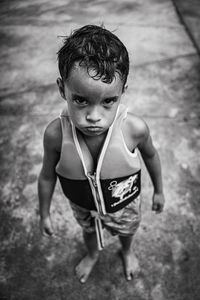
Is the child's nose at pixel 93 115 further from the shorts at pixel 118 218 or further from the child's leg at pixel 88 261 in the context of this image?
the child's leg at pixel 88 261

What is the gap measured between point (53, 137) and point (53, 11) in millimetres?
4375

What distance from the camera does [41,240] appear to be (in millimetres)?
2188

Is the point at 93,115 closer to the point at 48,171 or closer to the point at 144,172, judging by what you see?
the point at 48,171

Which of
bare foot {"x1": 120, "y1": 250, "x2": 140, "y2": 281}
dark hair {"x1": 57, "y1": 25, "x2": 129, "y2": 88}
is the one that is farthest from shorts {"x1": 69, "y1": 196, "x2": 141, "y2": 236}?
dark hair {"x1": 57, "y1": 25, "x2": 129, "y2": 88}

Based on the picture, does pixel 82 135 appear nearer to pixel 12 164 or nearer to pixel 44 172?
pixel 44 172

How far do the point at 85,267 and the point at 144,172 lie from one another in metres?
0.98

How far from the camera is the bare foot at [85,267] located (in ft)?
6.51

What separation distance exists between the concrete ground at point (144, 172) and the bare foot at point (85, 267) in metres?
0.05

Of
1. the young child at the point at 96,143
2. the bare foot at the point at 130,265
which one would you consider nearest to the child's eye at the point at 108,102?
the young child at the point at 96,143

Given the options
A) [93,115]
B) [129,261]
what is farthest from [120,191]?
[129,261]

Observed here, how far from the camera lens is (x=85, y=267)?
6.56 feet

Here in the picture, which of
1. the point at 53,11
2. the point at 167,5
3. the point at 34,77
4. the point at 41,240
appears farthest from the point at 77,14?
the point at 41,240

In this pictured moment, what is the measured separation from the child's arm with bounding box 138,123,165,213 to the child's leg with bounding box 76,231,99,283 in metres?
0.52

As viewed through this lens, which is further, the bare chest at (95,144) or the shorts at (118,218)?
the shorts at (118,218)
